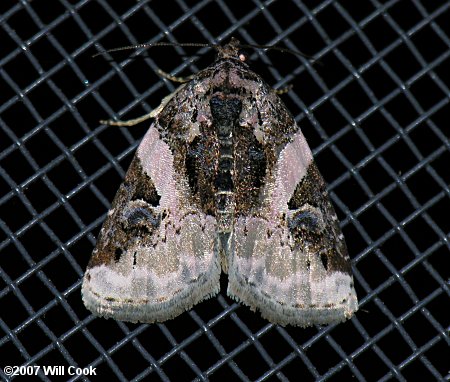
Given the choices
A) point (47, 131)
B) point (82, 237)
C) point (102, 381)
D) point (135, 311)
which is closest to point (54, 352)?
point (102, 381)

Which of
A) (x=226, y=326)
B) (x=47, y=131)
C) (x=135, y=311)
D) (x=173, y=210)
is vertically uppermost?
(x=47, y=131)

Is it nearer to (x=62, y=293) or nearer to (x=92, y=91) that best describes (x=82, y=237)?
(x=62, y=293)

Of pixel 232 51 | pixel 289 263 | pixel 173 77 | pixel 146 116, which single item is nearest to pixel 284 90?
pixel 232 51

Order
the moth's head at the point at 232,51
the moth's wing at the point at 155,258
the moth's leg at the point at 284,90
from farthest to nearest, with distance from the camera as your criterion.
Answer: the moth's leg at the point at 284,90 < the moth's head at the point at 232,51 < the moth's wing at the point at 155,258

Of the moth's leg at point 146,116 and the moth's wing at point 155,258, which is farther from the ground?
the moth's leg at point 146,116

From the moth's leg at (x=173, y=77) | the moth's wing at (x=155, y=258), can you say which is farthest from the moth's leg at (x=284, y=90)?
the moth's wing at (x=155, y=258)

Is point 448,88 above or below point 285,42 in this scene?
below

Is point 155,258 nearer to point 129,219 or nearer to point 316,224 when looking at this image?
point 129,219

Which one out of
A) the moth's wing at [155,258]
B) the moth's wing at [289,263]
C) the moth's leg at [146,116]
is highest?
the moth's leg at [146,116]

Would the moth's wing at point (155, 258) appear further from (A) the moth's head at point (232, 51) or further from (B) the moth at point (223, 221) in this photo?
(A) the moth's head at point (232, 51)
